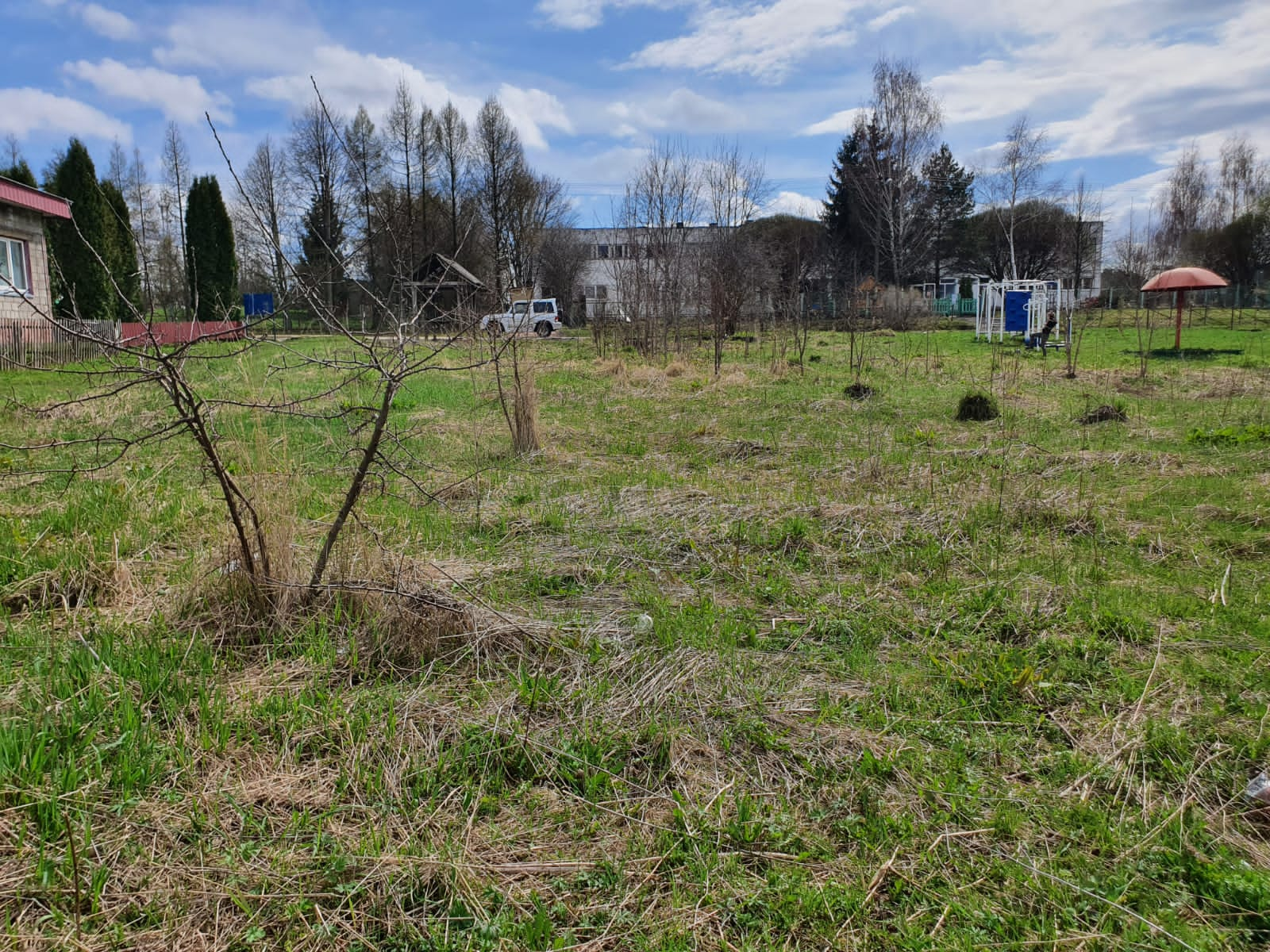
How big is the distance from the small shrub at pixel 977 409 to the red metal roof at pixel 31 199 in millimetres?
17755

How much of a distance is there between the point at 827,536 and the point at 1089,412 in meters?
5.48

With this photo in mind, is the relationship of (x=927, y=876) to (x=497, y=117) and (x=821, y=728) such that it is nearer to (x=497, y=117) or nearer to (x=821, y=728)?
(x=821, y=728)

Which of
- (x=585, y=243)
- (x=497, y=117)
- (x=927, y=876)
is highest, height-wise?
(x=497, y=117)

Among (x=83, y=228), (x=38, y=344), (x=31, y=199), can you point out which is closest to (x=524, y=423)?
(x=38, y=344)

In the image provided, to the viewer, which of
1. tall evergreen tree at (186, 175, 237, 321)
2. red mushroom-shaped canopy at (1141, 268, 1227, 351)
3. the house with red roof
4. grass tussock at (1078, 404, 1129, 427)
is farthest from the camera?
tall evergreen tree at (186, 175, 237, 321)

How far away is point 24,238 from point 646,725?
870 inches

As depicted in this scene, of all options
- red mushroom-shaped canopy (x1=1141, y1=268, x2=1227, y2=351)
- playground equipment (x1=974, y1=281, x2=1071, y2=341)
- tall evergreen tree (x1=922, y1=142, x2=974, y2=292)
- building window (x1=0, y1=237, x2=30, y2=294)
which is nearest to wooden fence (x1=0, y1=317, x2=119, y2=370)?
building window (x1=0, y1=237, x2=30, y2=294)

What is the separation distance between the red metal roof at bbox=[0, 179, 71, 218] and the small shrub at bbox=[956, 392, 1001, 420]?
699 inches

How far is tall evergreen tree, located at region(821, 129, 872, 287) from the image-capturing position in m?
40.6

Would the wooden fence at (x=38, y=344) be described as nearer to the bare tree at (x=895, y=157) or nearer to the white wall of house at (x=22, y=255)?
the white wall of house at (x=22, y=255)

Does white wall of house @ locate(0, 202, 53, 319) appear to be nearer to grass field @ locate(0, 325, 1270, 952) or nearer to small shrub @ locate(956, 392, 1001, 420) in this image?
grass field @ locate(0, 325, 1270, 952)

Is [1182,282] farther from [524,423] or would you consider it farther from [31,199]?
[31,199]

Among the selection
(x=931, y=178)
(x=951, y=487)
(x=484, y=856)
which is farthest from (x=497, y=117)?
(x=484, y=856)

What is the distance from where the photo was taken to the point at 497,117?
46000mm
